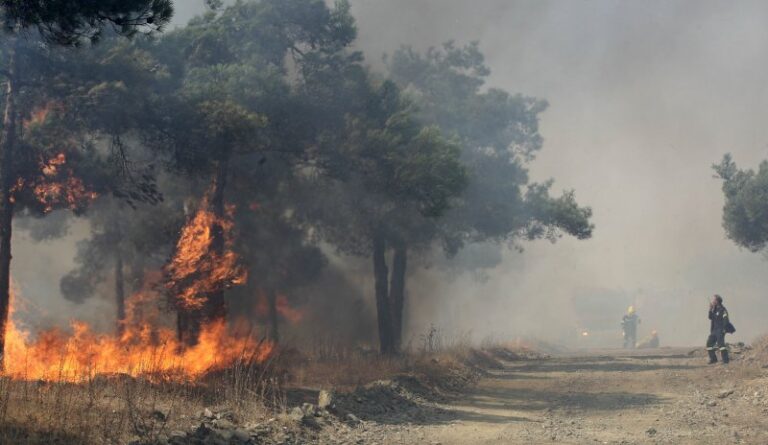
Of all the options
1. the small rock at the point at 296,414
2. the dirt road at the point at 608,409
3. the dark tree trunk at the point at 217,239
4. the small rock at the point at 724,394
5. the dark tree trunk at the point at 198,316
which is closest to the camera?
the small rock at the point at 296,414

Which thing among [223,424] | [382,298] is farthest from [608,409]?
[382,298]

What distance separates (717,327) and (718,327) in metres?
0.09

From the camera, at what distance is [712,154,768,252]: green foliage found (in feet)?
101

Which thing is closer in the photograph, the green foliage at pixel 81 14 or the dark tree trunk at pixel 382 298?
the green foliage at pixel 81 14

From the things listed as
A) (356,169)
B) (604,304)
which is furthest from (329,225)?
(604,304)

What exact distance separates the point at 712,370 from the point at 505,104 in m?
18.9

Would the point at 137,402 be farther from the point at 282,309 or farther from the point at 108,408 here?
the point at 282,309

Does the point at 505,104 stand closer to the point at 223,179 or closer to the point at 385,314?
the point at 385,314

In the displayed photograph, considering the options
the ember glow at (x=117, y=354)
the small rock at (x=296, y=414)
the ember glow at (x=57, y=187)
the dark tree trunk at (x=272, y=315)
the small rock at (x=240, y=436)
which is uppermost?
the ember glow at (x=57, y=187)

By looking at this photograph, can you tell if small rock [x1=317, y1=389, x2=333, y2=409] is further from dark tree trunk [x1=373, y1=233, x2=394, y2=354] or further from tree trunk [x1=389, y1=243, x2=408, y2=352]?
tree trunk [x1=389, y1=243, x2=408, y2=352]

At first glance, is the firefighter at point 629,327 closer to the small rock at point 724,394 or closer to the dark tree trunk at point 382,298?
the dark tree trunk at point 382,298

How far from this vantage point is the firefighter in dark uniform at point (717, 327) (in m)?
24.3

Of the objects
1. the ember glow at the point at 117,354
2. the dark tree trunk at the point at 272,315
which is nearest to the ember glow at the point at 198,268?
the ember glow at the point at 117,354

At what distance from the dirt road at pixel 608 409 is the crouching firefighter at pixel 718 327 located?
768 mm
